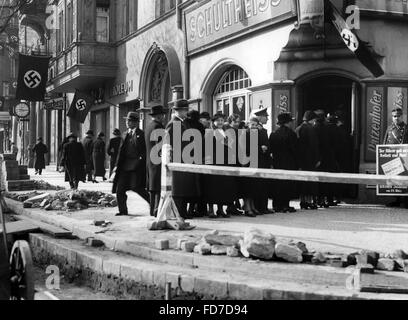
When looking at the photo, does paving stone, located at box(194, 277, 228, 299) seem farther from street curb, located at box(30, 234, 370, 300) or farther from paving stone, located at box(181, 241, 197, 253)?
paving stone, located at box(181, 241, 197, 253)

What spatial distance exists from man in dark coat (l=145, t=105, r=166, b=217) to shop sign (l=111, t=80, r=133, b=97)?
537 inches

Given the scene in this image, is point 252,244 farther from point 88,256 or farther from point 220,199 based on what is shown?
point 220,199

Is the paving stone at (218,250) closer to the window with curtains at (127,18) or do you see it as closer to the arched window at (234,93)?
the arched window at (234,93)

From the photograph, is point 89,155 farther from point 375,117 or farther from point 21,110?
point 375,117

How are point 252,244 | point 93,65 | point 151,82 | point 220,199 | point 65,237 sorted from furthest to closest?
point 93,65 < point 151,82 < point 220,199 < point 65,237 < point 252,244

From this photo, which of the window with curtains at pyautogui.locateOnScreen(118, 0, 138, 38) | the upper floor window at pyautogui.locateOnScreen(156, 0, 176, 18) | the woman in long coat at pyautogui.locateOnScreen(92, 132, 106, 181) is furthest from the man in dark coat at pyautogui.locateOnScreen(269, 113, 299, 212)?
the window with curtains at pyautogui.locateOnScreen(118, 0, 138, 38)

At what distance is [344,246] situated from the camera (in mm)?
6965

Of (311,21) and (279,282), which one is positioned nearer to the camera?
(279,282)

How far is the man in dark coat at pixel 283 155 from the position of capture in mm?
10938

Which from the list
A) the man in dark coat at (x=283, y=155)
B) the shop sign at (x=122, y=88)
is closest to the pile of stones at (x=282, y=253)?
the man in dark coat at (x=283, y=155)

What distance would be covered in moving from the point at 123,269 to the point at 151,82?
1590 cm

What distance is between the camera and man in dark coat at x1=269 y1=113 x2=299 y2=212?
1094 centimetres
